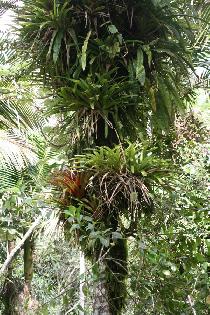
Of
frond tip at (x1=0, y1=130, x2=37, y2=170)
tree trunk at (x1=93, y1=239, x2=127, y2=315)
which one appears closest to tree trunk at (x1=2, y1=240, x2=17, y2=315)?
frond tip at (x1=0, y1=130, x2=37, y2=170)

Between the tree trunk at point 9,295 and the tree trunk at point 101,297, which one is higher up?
the tree trunk at point 101,297

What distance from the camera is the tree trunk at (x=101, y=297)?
78.3 inches

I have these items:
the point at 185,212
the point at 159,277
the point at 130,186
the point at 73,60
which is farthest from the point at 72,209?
the point at 73,60

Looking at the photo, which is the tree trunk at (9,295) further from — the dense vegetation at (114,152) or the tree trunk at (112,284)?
the tree trunk at (112,284)

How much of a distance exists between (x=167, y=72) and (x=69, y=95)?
0.65 metres

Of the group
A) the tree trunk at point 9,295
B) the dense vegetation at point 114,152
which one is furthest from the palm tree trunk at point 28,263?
the dense vegetation at point 114,152

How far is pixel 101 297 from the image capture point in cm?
201

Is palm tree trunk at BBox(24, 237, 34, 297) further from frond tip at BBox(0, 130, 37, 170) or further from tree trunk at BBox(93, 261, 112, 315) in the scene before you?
tree trunk at BBox(93, 261, 112, 315)

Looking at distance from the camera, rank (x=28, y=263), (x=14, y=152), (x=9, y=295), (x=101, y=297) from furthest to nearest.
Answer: (x=9, y=295) < (x=28, y=263) < (x=14, y=152) < (x=101, y=297)

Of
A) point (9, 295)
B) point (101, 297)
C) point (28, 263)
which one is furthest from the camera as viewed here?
point (9, 295)

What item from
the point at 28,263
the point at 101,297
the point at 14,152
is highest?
the point at 14,152

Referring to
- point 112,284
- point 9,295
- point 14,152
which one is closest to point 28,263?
point 9,295

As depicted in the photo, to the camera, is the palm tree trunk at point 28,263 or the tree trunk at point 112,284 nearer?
the tree trunk at point 112,284

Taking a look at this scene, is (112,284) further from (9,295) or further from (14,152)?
(9,295)
